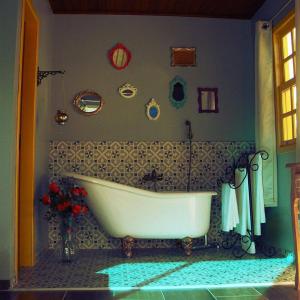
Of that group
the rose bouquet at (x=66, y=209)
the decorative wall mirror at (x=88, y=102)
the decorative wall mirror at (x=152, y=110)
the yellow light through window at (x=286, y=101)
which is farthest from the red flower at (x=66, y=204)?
the yellow light through window at (x=286, y=101)

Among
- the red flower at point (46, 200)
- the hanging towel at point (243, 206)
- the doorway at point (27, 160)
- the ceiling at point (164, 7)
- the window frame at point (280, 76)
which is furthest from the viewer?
the ceiling at point (164, 7)

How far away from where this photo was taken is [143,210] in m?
4.13

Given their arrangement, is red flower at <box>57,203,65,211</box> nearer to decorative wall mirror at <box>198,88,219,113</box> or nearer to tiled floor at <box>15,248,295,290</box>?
tiled floor at <box>15,248,295,290</box>

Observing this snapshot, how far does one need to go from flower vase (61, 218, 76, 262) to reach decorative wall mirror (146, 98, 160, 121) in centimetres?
160

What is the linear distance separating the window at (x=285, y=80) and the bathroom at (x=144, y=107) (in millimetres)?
499

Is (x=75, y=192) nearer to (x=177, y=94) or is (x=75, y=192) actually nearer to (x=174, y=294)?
(x=174, y=294)

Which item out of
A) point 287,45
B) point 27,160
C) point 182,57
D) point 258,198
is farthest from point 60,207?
point 287,45

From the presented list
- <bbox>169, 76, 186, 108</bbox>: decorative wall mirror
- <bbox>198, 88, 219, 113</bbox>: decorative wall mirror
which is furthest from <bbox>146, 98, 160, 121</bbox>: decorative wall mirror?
<bbox>198, 88, 219, 113</bbox>: decorative wall mirror

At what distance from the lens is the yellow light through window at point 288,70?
422cm

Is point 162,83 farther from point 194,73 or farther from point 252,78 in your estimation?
point 252,78

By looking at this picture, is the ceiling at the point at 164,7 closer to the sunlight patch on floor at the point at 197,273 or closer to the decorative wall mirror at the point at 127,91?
the decorative wall mirror at the point at 127,91

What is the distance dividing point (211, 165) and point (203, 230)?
36.6 inches

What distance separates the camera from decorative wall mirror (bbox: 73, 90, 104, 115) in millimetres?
4918

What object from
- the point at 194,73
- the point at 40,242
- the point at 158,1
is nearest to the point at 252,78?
the point at 194,73
